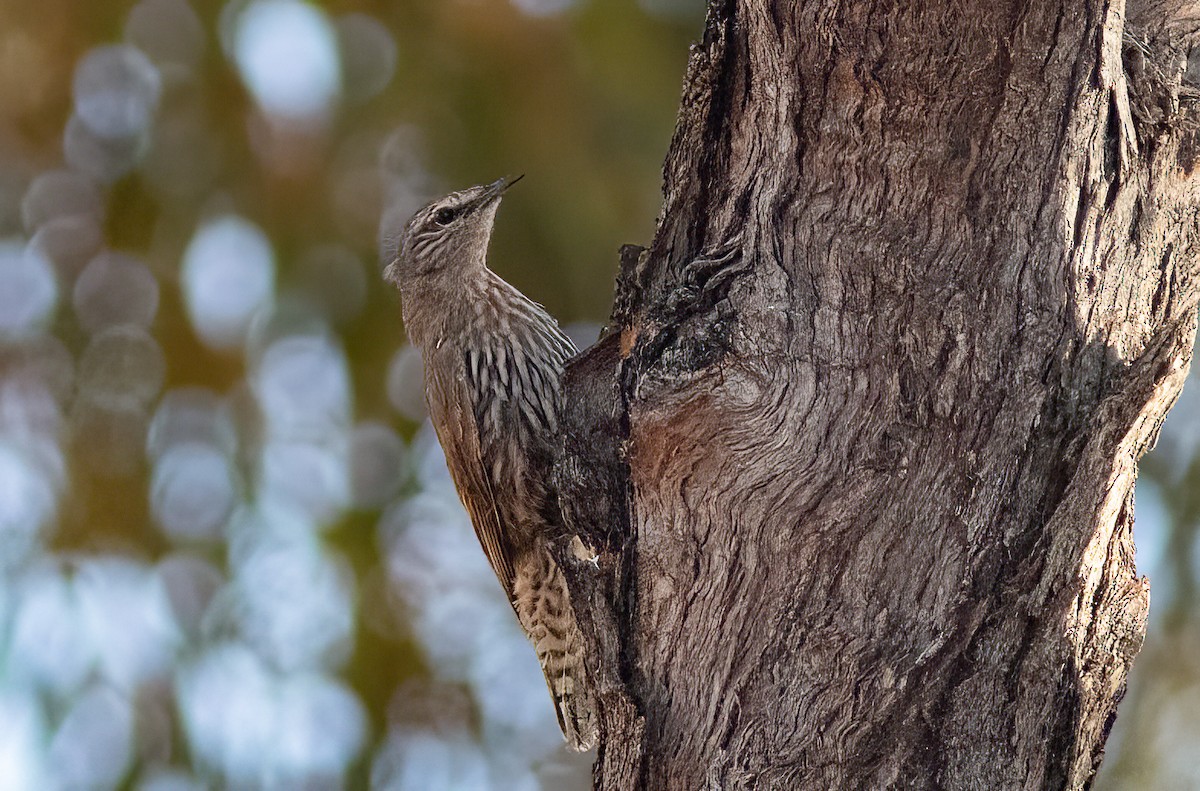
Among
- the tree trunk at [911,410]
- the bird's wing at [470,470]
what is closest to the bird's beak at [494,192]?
the bird's wing at [470,470]

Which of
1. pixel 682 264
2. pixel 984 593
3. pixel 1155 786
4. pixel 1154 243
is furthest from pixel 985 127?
pixel 1155 786

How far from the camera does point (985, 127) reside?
1829 mm

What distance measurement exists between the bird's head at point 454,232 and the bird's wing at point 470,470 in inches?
15.2

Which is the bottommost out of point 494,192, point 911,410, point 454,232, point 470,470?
point 911,410

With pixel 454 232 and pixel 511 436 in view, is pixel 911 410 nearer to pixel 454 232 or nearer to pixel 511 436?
pixel 511 436

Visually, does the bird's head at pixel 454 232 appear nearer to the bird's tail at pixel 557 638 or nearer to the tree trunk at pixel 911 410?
the bird's tail at pixel 557 638

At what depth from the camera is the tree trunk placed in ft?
5.68

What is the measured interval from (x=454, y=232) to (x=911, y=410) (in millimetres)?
1937

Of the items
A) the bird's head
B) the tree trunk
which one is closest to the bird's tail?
the bird's head

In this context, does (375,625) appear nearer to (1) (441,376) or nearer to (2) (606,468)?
(1) (441,376)

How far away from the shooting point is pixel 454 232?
3.48 m

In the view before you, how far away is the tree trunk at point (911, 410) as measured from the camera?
5.68ft

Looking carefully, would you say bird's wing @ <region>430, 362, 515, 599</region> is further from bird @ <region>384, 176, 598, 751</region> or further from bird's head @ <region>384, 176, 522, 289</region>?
bird's head @ <region>384, 176, 522, 289</region>

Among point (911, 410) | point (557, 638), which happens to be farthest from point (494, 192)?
point (911, 410)
